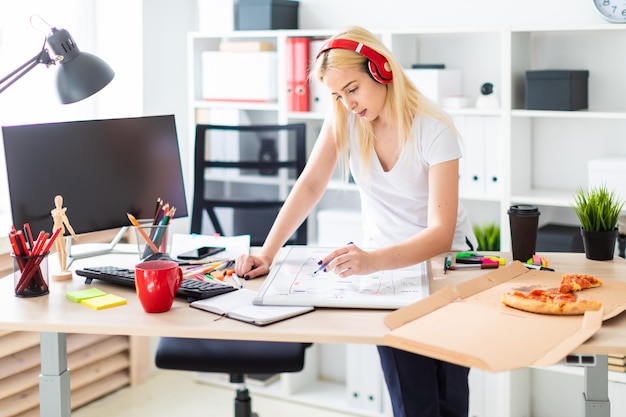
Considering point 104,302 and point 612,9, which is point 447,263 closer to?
point 104,302

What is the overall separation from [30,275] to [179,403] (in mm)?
1749

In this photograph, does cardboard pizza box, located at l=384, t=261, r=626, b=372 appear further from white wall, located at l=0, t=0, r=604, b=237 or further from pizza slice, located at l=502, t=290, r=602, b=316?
white wall, located at l=0, t=0, r=604, b=237

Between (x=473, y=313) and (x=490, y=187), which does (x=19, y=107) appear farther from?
(x=473, y=313)

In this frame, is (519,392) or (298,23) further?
(298,23)

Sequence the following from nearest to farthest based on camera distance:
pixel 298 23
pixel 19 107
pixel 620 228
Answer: pixel 620 228
pixel 19 107
pixel 298 23

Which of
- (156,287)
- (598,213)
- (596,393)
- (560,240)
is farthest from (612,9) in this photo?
(156,287)

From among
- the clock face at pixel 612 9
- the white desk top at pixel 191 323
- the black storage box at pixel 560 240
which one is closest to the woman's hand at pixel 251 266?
the white desk top at pixel 191 323

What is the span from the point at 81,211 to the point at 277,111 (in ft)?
6.01

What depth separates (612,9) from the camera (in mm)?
2977

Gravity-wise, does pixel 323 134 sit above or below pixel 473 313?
above

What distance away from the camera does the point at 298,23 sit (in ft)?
12.3

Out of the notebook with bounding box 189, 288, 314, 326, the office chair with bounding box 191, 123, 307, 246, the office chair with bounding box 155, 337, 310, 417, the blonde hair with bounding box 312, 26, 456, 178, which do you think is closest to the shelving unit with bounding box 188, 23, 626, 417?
the office chair with bounding box 191, 123, 307, 246

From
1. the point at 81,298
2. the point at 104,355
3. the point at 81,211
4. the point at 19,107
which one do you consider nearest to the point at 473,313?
the point at 81,298

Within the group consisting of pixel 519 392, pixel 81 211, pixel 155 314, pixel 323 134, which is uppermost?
pixel 323 134
